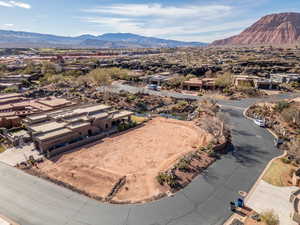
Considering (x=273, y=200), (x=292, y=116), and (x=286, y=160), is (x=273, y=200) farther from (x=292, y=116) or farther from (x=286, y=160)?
(x=292, y=116)

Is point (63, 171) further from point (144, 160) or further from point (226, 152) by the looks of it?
point (226, 152)

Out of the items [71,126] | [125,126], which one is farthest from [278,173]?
[71,126]

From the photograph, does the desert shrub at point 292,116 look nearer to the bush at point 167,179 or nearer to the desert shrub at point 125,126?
the bush at point 167,179

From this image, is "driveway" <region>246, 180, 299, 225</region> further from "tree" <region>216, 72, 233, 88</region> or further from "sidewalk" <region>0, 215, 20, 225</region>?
"tree" <region>216, 72, 233, 88</region>

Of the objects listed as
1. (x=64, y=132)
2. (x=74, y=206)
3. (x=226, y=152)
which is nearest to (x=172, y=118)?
(x=226, y=152)

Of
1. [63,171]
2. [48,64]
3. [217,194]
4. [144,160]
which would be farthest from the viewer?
[48,64]
